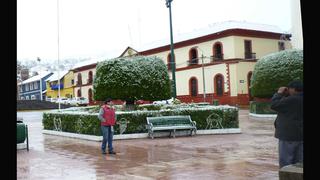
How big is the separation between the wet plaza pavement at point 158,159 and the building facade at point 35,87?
7200cm

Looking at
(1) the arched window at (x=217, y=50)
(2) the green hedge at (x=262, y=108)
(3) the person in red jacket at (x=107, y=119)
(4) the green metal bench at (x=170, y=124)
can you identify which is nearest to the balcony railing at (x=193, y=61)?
(1) the arched window at (x=217, y=50)

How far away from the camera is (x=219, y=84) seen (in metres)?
40.5

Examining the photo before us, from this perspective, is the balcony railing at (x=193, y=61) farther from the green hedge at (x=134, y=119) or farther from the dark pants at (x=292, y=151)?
the dark pants at (x=292, y=151)

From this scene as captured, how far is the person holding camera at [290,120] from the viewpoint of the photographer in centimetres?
574

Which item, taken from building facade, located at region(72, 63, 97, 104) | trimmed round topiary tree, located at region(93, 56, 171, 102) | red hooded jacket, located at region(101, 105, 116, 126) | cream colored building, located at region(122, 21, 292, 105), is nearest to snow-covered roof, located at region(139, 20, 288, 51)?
cream colored building, located at region(122, 21, 292, 105)

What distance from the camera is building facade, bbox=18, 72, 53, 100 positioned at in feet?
279

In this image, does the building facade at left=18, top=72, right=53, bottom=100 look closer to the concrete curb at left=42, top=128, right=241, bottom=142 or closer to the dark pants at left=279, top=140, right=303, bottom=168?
the concrete curb at left=42, top=128, right=241, bottom=142

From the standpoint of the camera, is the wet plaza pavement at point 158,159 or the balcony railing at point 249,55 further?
the balcony railing at point 249,55

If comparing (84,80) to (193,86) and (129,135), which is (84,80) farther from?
(129,135)

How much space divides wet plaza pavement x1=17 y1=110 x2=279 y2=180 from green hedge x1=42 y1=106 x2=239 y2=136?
77cm

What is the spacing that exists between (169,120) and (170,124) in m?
0.16

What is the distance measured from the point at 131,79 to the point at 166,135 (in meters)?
3.63

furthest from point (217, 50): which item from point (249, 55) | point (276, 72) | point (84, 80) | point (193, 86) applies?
point (84, 80)

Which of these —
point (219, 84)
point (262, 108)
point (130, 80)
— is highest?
point (219, 84)
